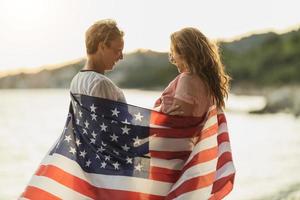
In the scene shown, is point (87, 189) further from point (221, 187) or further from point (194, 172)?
point (221, 187)

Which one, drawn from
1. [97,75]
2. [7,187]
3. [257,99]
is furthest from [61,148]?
[257,99]

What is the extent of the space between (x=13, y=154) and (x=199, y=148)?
75.5 ft

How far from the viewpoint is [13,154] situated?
25.1 metres

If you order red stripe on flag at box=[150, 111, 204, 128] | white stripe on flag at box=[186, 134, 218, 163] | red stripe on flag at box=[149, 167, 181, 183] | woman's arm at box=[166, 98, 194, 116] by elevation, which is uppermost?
woman's arm at box=[166, 98, 194, 116]

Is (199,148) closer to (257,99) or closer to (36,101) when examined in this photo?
(36,101)

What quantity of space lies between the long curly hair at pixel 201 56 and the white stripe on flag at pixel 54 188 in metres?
0.56

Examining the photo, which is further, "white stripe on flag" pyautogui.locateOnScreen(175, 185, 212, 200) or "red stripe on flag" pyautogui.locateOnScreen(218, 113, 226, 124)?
"red stripe on flag" pyautogui.locateOnScreen(218, 113, 226, 124)

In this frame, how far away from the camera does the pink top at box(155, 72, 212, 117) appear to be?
2527 millimetres

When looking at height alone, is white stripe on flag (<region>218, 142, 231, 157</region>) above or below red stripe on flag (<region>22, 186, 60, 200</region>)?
above

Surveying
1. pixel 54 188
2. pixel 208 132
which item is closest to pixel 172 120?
pixel 208 132

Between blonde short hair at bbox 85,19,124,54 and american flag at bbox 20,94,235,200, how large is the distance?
18 centimetres

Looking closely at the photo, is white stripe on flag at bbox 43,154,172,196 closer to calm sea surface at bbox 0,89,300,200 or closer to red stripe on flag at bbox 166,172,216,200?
red stripe on flag at bbox 166,172,216,200

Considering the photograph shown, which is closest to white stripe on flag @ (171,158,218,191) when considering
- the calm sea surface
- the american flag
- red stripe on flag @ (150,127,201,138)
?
the american flag

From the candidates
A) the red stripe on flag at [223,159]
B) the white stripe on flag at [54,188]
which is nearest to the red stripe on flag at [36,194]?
the white stripe on flag at [54,188]
